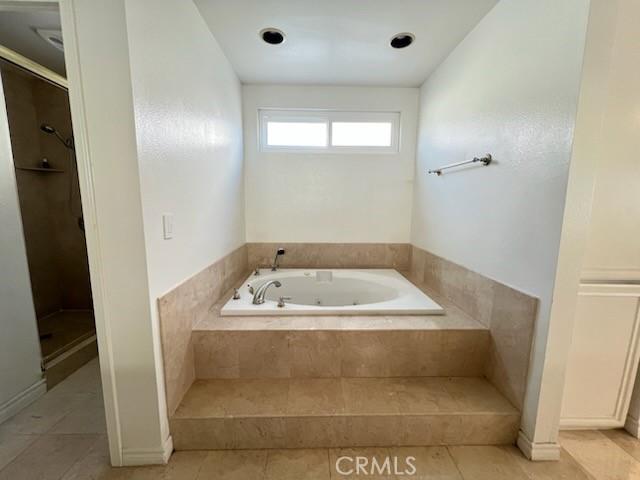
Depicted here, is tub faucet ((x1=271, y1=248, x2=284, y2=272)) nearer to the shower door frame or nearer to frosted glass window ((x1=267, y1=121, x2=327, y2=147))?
frosted glass window ((x1=267, y1=121, x2=327, y2=147))

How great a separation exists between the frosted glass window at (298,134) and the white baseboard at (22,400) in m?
2.51

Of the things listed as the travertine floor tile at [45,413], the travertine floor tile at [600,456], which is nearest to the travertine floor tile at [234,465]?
the travertine floor tile at [45,413]

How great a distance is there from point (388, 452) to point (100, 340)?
1429mm

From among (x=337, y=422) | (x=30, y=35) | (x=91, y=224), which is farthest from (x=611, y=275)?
(x=30, y=35)

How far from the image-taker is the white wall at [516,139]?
114cm

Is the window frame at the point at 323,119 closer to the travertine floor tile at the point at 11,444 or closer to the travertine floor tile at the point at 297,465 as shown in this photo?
the travertine floor tile at the point at 297,465

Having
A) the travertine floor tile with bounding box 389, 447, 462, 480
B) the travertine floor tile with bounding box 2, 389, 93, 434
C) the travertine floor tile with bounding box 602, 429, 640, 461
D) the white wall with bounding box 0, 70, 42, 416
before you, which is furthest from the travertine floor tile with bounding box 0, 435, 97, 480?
the travertine floor tile with bounding box 602, 429, 640, 461

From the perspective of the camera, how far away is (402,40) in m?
1.86

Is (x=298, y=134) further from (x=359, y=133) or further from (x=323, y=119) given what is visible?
(x=359, y=133)

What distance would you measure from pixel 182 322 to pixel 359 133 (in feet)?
7.59

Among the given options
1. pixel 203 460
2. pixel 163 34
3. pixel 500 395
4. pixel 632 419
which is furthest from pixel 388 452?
pixel 163 34

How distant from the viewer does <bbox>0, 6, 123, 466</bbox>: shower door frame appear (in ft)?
3.28

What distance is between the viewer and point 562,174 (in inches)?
44.3

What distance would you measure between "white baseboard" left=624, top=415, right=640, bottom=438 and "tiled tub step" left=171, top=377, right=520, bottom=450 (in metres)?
0.68
